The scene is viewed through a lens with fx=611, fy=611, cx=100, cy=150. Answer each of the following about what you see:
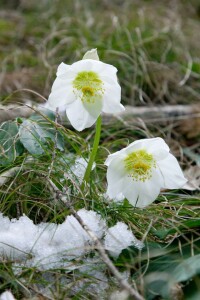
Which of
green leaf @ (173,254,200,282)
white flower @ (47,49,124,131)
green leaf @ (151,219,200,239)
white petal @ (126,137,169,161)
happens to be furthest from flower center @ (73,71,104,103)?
green leaf @ (173,254,200,282)

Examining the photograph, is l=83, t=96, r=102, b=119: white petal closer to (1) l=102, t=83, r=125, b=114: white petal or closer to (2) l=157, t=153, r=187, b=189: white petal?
(1) l=102, t=83, r=125, b=114: white petal

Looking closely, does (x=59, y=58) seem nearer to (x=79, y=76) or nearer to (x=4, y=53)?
(x=4, y=53)

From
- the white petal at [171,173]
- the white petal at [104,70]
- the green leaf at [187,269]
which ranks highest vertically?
the white petal at [104,70]

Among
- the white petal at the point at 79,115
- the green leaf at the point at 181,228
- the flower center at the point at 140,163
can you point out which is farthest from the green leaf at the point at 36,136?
the green leaf at the point at 181,228

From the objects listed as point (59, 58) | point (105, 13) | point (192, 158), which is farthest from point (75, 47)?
point (192, 158)

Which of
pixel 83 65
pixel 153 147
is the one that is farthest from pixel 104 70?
pixel 153 147

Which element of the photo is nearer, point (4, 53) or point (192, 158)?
point (192, 158)

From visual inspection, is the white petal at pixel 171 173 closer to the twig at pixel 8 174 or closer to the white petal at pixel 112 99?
the white petal at pixel 112 99
